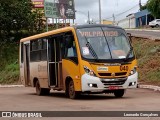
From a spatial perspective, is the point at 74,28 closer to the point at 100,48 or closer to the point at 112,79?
the point at 100,48

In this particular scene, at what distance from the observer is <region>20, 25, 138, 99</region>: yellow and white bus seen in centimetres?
1853

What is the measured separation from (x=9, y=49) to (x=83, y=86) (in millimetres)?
33238

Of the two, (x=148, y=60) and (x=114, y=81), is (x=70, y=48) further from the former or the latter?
(x=148, y=60)

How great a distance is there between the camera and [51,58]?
21.4 metres

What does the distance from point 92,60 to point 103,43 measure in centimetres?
99

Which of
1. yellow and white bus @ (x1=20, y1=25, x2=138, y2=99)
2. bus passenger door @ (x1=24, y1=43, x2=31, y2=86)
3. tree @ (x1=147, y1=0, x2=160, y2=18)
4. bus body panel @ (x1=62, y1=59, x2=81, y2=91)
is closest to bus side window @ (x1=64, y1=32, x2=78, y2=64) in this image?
yellow and white bus @ (x1=20, y1=25, x2=138, y2=99)

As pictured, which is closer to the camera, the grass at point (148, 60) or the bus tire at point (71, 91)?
the bus tire at point (71, 91)

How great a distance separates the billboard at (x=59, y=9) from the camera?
51.1m

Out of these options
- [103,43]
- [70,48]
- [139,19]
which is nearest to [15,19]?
[70,48]

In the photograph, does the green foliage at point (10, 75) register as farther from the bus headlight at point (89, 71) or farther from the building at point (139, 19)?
the building at point (139, 19)

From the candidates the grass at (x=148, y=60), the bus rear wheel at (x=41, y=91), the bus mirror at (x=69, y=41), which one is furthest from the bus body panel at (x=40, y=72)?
the grass at (x=148, y=60)

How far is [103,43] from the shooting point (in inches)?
752

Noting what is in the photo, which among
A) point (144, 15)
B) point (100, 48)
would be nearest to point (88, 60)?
point (100, 48)

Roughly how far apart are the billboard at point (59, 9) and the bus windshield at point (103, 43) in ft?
103
